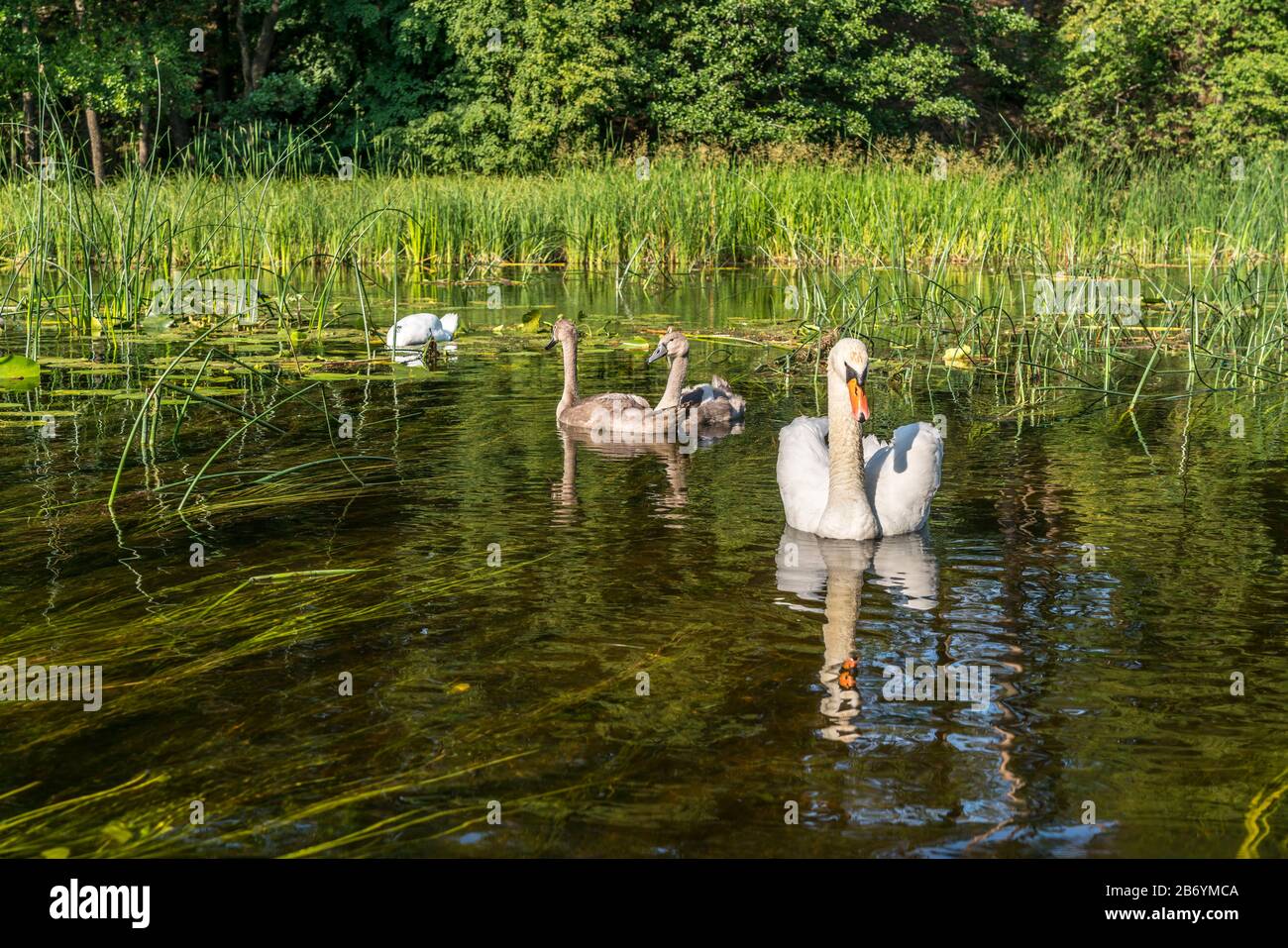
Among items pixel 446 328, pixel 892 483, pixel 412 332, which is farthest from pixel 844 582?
pixel 446 328

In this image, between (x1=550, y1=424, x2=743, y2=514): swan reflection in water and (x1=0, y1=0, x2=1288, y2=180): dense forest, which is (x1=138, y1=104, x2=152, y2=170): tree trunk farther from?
(x1=550, y1=424, x2=743, y2=514): swan reflection in water

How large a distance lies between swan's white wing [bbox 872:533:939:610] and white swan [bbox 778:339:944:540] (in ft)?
0.34

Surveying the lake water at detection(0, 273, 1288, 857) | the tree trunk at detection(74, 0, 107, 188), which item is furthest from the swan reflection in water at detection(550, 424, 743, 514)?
the tree trunk at detection(74, 0, 107, 188)

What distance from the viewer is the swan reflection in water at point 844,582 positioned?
4578mm

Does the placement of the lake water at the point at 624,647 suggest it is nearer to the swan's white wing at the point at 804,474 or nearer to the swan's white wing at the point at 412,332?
the swan's white wing at the point at 804,474

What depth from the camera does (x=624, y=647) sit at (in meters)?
5.03

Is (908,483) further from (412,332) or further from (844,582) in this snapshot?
(412,332)

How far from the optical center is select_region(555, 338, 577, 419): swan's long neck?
9.56m

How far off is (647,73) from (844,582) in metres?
27.9

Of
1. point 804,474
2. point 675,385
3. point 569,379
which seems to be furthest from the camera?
point 569,379
